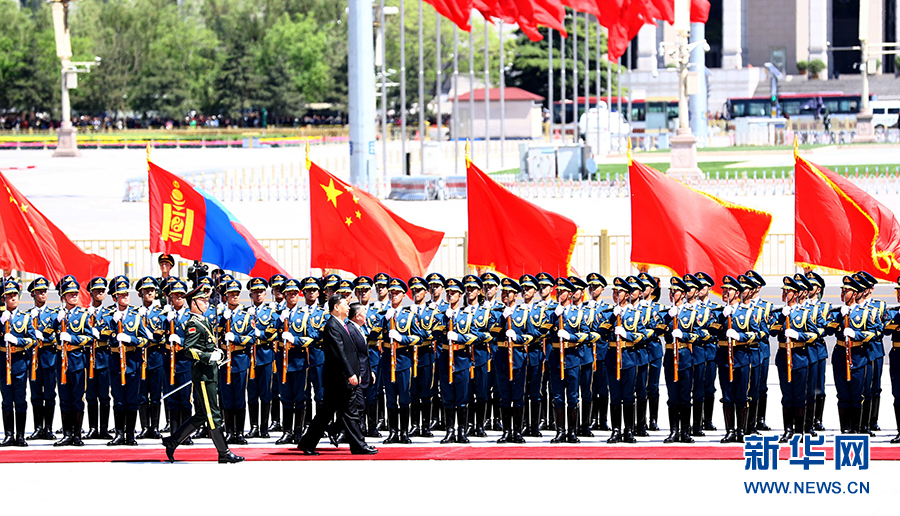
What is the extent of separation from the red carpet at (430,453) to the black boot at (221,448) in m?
0.25

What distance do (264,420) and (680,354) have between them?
3328 mm

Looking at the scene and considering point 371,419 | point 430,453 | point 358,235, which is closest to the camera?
point 430,453

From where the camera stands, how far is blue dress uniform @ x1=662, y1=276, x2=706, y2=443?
34.9 ft

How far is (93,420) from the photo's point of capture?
1110cm

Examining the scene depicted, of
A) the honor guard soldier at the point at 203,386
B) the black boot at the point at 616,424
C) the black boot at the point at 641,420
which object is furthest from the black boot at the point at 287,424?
the black boot at the point at 641,420

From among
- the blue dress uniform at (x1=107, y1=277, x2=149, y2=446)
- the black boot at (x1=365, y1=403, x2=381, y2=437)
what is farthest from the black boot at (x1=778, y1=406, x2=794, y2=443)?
the blue dress uniform at (x1=107, y1=277, x2=149, y2=446)

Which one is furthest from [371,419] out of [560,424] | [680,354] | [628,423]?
[680,354]

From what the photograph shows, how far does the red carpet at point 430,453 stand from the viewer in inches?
390

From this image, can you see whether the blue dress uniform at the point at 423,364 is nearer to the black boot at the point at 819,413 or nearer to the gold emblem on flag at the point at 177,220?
the gold emblem on flag at the point at 177,220

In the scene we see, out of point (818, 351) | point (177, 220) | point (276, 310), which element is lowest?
point (818, 351)

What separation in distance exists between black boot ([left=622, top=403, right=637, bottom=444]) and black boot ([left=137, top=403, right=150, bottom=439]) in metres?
3.76

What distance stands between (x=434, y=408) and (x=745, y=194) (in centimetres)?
2476

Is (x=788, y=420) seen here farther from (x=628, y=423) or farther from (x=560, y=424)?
(x=560, y=424)

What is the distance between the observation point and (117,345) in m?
10.8
